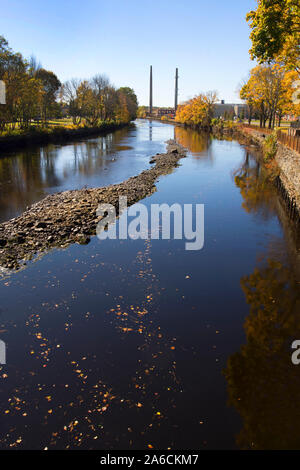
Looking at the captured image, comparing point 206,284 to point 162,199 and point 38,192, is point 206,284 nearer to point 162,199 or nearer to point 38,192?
point 162,199

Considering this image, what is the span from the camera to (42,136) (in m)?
51.0

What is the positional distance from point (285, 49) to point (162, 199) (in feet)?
48.0

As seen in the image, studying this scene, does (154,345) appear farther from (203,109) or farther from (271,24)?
(203,109)

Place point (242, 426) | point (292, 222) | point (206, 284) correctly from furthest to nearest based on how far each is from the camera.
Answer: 1. point (292, 222)
2. point (206, 284)
3. point (242, 426)

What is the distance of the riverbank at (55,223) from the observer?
13.2m

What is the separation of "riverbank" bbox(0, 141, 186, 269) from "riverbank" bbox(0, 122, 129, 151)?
2588 cm

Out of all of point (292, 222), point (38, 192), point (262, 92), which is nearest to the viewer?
point (292, 222)

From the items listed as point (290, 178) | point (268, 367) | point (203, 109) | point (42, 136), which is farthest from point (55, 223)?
point (203, 109)

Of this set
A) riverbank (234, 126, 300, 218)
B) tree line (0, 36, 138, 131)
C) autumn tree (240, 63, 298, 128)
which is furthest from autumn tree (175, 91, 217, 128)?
riverbank (234, 126, 300, 218)

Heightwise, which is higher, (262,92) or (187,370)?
(262,92)

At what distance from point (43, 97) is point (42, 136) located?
1799 cm

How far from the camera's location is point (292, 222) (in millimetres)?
18141

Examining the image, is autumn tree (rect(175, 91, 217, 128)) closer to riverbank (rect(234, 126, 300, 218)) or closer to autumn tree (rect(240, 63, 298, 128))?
autumn tree (rect(240, 63, 298, 128))

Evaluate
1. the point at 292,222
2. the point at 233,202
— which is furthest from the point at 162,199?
the point at 292,222
